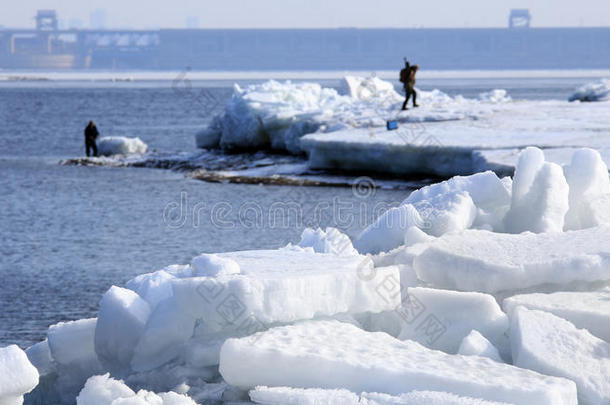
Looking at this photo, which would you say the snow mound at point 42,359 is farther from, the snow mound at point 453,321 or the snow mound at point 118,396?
the snow mound at point 453,321

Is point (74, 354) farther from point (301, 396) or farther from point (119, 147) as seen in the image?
point (119, 147)

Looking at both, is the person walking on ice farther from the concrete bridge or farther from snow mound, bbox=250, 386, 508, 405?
the concrete bridge

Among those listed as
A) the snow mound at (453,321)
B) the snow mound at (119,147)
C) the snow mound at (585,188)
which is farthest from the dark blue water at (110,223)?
the snow mound at (585,188)

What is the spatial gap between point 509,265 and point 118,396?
1.93 meters

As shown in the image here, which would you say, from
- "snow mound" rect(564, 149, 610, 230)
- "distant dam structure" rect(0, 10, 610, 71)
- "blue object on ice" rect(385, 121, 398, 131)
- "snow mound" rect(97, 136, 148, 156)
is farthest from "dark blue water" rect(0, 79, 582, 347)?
"distant dam structure" rect(0, 10, 610, 71)

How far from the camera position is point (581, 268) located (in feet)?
17.7

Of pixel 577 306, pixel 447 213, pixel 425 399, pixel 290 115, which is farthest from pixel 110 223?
pixel 425 399

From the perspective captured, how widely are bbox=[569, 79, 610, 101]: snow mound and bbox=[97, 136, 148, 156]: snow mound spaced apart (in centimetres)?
1039

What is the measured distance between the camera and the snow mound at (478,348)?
15.7 ft

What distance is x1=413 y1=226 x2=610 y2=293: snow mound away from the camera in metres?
5.38

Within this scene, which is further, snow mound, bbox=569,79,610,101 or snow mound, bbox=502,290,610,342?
snow mound, bbox=569,79,610,101

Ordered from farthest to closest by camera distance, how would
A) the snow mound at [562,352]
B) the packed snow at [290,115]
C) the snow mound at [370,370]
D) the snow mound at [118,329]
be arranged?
the packed snow at [290,115]
the snow mound at [118,329]
the snow mound at [562,352]
the snow mound at [370,370]

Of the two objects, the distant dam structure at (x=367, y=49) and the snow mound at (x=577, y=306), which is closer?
the snow mound at (x=577, y=306)

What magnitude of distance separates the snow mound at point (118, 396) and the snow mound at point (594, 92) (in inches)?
895
